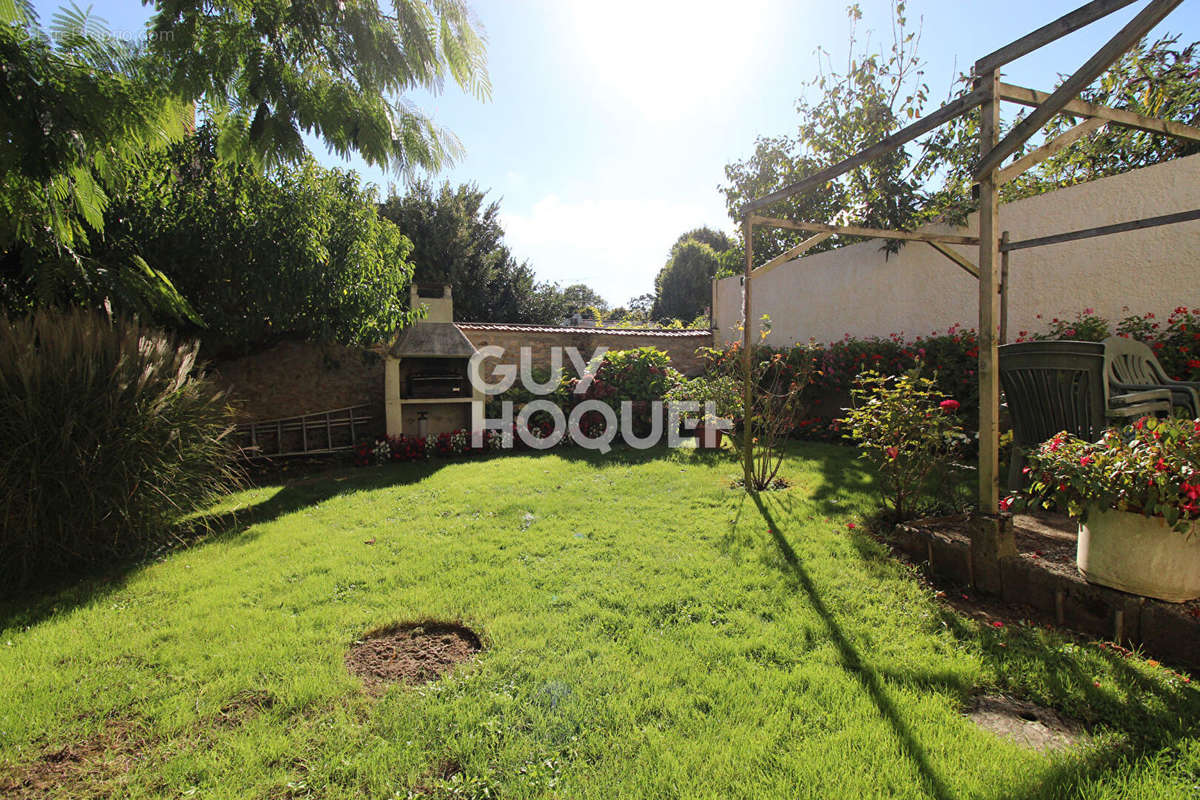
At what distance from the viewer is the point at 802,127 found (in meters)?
11.4

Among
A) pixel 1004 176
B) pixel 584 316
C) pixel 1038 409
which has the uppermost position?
pixel 584 316

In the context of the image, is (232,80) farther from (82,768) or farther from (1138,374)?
(1138,374)

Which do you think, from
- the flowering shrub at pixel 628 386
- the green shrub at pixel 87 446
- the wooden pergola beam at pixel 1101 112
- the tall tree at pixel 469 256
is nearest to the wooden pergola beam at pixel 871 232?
the wooden pergola beam at pixel 1101 112

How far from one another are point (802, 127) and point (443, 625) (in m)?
12.4

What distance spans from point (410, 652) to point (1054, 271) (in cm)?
722

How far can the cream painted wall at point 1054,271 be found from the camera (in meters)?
4.89

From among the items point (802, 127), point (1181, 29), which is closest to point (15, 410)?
point (802, 127)

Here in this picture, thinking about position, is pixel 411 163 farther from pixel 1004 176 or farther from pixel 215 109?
pixel 1004 176

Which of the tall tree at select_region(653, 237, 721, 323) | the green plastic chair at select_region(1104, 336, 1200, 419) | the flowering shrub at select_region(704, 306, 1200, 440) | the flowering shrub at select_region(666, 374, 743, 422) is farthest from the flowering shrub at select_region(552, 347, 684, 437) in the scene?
the tall tree at select_region(653, 237, 721, 323)

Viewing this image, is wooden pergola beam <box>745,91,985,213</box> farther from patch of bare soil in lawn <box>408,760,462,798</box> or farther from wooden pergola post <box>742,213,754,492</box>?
patch of bare soil in lawn <box>408,760,462,798</box>

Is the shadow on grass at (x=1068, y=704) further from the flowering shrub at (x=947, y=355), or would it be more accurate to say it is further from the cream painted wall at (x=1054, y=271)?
the cream painted wall at (x=1054, y=271)

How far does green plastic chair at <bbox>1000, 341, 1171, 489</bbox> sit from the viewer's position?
3248 mm

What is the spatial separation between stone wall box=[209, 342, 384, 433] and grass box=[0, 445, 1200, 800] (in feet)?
14.4

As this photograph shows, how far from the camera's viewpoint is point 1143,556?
2299mm
